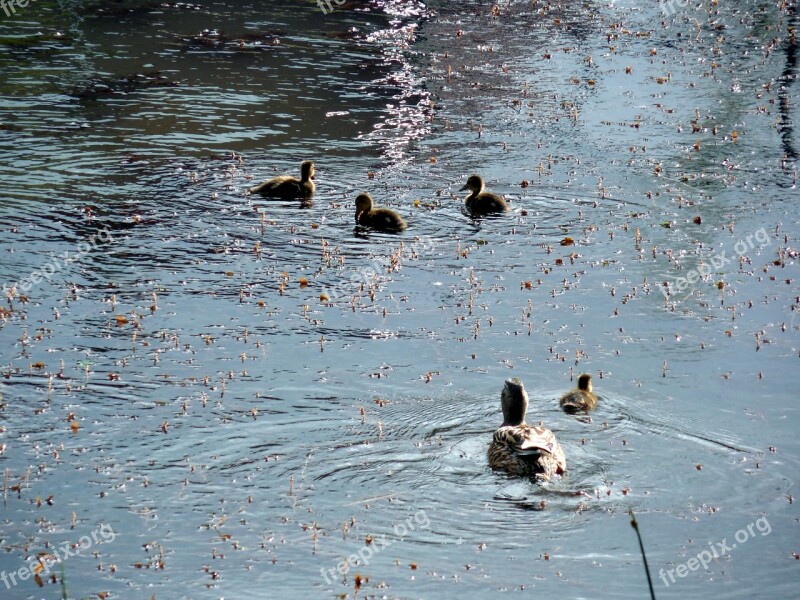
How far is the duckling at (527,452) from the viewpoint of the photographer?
8414 mm

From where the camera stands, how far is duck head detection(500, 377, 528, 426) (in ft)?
30.0

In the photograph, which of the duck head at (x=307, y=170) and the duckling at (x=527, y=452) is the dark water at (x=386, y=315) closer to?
the duckling at (x=527, y=452)

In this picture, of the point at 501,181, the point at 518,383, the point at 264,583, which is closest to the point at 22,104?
the point at 501,181

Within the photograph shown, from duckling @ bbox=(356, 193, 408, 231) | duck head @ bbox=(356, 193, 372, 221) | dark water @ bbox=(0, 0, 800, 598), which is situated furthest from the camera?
duck head @ bbox=(356, 193, 372, 221)

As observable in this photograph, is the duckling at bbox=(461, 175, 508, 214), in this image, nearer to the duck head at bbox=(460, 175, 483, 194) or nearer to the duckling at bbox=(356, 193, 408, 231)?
the duck head at bbox=(460, 175, 483, 194)

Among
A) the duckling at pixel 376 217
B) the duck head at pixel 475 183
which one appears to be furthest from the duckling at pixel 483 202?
the duckling at pixel 376 217

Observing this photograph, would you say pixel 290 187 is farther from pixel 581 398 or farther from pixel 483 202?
pixel 581 398

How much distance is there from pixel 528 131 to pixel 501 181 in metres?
2.27

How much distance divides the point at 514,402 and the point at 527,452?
0.85 m

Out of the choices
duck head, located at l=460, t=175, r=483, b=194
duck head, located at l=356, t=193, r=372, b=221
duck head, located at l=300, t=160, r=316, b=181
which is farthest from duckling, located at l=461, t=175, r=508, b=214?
duck head, located at l=300, t=160, r=316, b=181

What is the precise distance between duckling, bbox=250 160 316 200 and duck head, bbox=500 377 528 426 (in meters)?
5.52

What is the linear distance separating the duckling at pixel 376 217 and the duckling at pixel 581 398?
4.09 meters

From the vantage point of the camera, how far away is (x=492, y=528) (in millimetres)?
7801

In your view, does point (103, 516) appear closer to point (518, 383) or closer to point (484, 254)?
point (518, 383)
